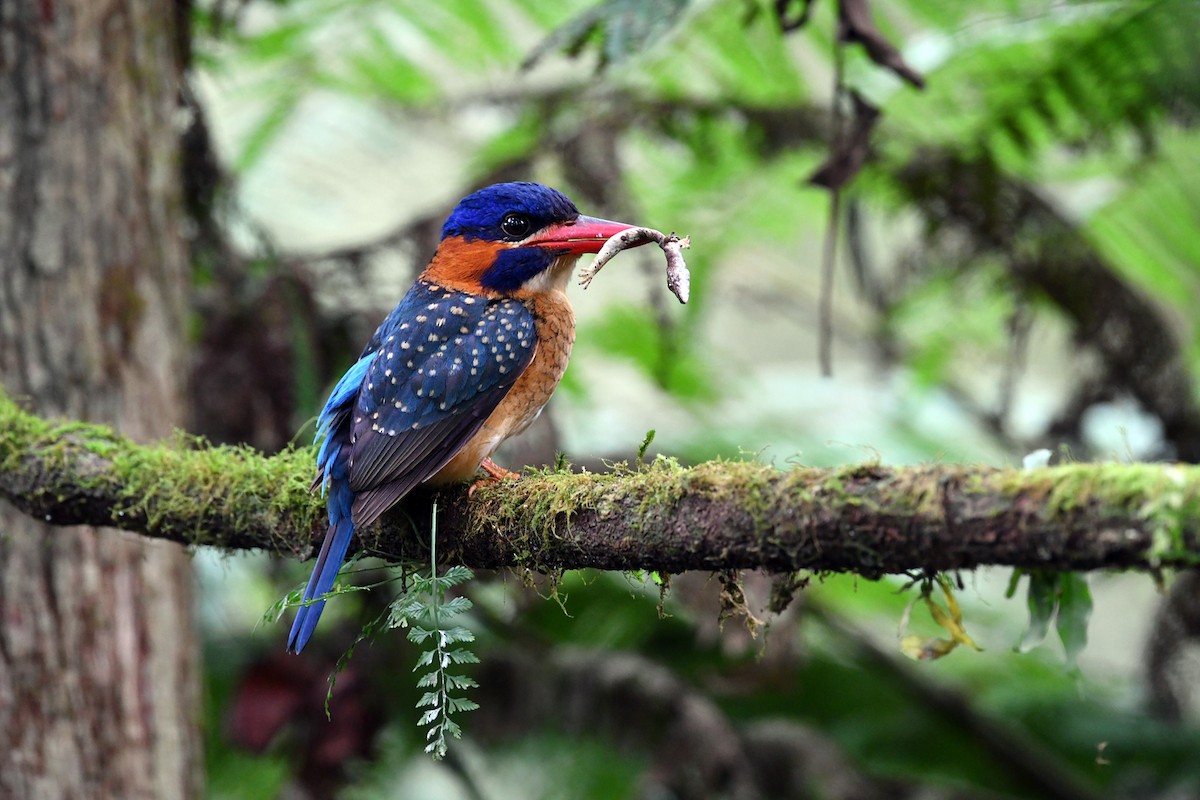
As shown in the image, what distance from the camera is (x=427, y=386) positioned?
2.40 meters

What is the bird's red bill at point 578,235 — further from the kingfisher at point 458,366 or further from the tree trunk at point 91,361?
the tree trunk at point 91,361

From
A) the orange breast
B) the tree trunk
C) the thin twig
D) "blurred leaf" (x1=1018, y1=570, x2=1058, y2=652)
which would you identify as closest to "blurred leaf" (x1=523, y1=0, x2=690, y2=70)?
the orange breast

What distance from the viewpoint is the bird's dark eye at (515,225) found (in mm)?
2748

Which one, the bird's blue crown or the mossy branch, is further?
the bird's blue crown

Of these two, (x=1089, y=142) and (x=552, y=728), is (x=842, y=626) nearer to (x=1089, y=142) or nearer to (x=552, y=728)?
(x=552, y=728)

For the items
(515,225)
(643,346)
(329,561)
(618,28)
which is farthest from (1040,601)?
(643,346)

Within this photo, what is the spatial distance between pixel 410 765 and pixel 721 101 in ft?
9.50

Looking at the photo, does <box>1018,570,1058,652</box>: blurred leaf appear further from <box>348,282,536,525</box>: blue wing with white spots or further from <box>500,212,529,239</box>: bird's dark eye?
<box>500,212,529,239</box>: bird's dark eye

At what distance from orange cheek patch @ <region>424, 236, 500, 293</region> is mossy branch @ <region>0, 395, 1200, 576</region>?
573mm

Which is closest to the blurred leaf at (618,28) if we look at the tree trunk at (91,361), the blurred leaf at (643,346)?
the tree trunk at (91,361)

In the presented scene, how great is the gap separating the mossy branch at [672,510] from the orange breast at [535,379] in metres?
0.19

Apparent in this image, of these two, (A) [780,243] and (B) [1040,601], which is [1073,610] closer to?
(B) [1040,601]

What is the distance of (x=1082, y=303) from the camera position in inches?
163

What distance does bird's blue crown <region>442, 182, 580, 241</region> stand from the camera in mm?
2727
